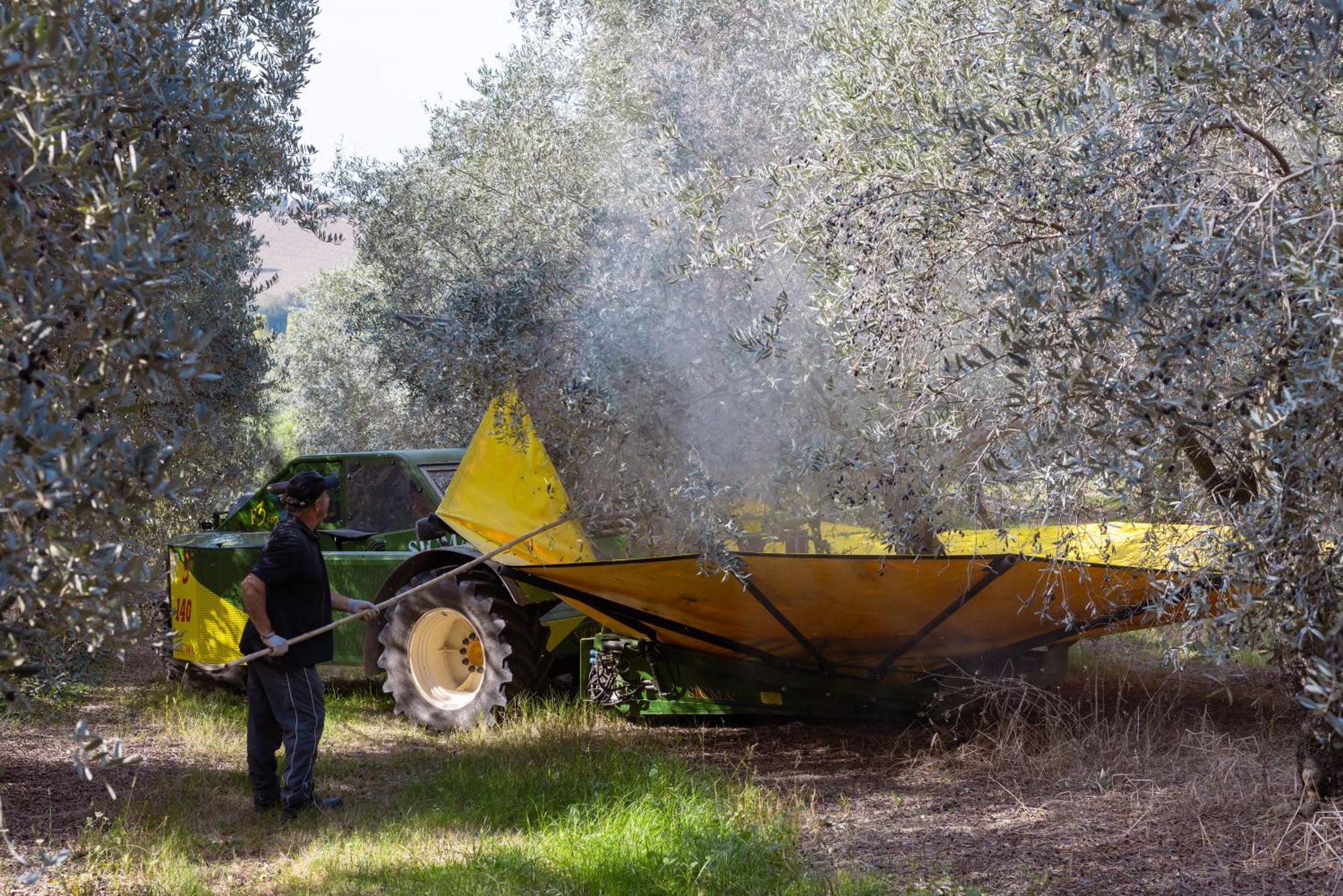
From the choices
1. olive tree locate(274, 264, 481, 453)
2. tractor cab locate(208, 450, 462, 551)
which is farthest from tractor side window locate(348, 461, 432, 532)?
olive tree locate(274, 264, 481, 453)

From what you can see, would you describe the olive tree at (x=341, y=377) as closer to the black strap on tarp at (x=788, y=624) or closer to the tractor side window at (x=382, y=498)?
the tractor side window at (x=382, y=498)

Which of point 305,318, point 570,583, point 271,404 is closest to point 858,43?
point 570,583

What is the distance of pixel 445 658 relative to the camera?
7832 millimetres

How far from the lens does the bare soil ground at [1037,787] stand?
14.5 ft

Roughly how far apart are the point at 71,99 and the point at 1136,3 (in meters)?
2.94

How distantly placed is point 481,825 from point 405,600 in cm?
251

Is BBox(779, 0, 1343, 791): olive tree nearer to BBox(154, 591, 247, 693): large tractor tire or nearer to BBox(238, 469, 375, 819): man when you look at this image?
BBox(238, 469, 375, 819): man

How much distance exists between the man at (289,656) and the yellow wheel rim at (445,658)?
161 cm

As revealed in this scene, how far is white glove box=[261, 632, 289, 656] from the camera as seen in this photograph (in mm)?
5707

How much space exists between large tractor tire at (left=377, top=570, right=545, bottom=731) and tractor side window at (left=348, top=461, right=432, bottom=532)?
75 centimetres

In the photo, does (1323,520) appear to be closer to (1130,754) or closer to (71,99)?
(1130,754)

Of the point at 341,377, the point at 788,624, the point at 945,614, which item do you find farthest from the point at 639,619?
the point at 341,377

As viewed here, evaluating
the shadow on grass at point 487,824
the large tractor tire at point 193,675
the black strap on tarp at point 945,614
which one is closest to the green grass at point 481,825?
the shadow on grass at point 487,824

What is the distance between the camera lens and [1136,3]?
11.6 feet
